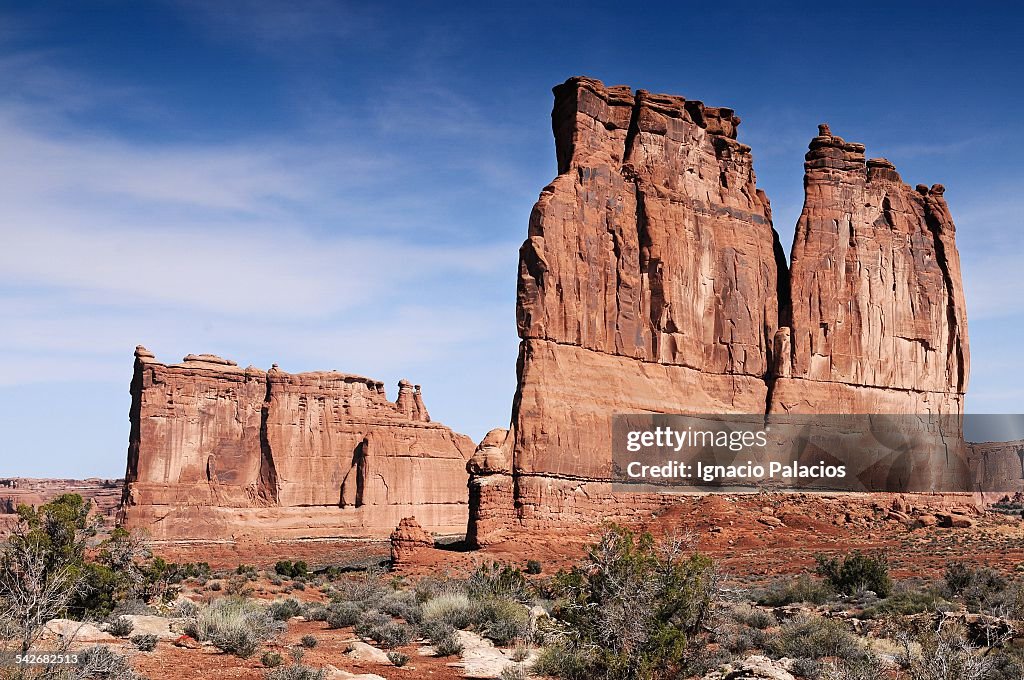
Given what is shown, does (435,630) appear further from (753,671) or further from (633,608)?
(753,671)

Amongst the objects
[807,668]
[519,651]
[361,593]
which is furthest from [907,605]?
[361,593]

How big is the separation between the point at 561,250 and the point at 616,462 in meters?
9.46

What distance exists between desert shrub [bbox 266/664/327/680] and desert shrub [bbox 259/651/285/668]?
26.8 inches

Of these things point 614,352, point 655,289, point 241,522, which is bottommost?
point 241,522

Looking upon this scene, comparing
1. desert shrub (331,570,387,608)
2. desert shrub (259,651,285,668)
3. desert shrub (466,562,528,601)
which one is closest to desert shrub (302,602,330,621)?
desert shrub (331,570,387,608)

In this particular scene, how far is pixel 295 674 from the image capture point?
11875 mm

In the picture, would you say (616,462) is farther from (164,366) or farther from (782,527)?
(164,366)

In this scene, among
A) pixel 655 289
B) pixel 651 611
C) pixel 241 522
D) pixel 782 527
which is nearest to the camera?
pixel 651 611

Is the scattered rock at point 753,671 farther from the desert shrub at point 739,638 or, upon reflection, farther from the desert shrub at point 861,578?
the desert shrub at point 861,578

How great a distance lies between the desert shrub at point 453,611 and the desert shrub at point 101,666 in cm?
798

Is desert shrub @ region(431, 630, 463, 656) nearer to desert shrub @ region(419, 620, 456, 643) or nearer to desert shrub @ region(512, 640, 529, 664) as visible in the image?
desert shrub @ region(419, 620, 456, 643)

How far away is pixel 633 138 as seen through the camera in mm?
46875

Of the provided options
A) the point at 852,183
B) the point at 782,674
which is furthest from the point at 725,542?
the point at 782,674

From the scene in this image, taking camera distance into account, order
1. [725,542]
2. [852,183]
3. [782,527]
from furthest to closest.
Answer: [852,183] → [782,527] → [725,542]
